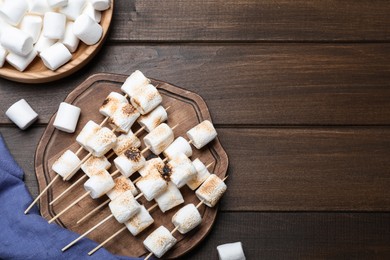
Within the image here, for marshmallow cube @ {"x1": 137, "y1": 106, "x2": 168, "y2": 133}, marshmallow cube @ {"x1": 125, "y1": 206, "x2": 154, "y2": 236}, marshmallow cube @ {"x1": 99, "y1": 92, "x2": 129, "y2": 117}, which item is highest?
marshmallow cube @ {"x1": 99, "y1": 92, "x2": 129, "y2": 117}

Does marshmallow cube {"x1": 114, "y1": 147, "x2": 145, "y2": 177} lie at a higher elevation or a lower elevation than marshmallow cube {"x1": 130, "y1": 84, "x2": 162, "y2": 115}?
lower

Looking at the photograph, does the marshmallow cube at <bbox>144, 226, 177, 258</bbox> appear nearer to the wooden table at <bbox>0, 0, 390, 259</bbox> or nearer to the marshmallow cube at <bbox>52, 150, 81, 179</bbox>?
the wooden table at <bbox>0, 0, 390, 259</bbox>

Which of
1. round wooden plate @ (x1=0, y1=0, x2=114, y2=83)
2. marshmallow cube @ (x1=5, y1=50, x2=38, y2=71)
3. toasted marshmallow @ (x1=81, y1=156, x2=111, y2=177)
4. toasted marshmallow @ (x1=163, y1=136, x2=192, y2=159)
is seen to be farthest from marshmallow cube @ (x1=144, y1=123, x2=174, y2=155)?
marshmallow cube @ (x1=5, y1=50, x2=38, y2=71)

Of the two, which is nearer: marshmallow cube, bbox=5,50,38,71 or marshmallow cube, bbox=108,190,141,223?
marshmallow cube, bbox=108,190,141,223

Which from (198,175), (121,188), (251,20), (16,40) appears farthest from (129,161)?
(251,20)

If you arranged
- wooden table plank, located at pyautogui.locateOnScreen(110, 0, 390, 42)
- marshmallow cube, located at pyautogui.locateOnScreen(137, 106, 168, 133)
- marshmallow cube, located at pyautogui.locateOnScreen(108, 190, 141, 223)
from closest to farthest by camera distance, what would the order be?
marshmallow cube, located at pyautogui.locateOnScreen(108, 190, 141, 223)
marshmallow cube, located at pyautogui.locateOnScreen(137, 106, 168, 133)
wooden table plank, located at pyautogui.locateOnScreen(110, 0, 390, 42)

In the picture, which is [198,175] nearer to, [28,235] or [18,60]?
[28,235]

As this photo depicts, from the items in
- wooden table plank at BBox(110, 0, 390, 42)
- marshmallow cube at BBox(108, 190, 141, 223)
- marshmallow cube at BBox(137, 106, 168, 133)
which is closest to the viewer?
marshmallow cube at BBox(108, 190, 141, 223)
